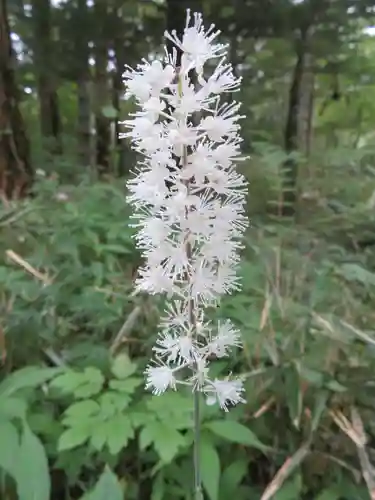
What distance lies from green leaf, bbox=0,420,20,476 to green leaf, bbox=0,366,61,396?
0.05 meters

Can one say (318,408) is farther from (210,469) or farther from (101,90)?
(101,90)

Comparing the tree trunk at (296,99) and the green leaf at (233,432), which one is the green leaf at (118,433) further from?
the tree trunk at (296,99)

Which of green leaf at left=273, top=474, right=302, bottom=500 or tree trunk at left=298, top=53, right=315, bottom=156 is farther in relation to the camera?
tree trunk at left=298, top=53, right=315, bottom=156

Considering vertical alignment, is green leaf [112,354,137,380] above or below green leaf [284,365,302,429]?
above

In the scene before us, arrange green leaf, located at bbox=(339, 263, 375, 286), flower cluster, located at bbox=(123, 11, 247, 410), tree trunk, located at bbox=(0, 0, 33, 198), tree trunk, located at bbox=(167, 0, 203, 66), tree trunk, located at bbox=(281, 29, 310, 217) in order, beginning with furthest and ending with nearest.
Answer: tree trunk, located at bbox=(281, 29, 310, 217), tree trunk, located at bbox=(167, 0, 203, 66), tree trunk, located at bbox=(0, 0, 33, 198), green leaf, located at bbox=(339, 263, 375, 286), flower cluster, located at bbox=(123, 11, 247, 410)

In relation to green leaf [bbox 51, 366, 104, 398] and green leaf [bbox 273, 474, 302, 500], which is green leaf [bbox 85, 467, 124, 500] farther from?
green leaf [bbox 273, 474, 302, 500]

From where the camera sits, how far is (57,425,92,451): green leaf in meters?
0.77

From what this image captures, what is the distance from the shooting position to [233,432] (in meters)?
0.82

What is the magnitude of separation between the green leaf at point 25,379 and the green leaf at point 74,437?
0.08 metres

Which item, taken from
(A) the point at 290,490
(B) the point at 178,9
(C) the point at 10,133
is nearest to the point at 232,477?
(A) the point at 290,490

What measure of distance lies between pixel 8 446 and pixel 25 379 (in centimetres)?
9

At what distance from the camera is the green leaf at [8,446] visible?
0.75 m

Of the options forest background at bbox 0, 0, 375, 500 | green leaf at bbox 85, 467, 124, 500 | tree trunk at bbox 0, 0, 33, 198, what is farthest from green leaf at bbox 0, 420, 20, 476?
tree trunk at bbox 0, 0, 33, 198

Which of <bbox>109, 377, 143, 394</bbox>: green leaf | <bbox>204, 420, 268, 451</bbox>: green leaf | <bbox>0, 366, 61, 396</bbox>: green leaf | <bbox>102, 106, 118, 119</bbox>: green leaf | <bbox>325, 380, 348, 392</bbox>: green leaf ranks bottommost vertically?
<bbox>204, 420, 268, 451</bbox>: green leaf
